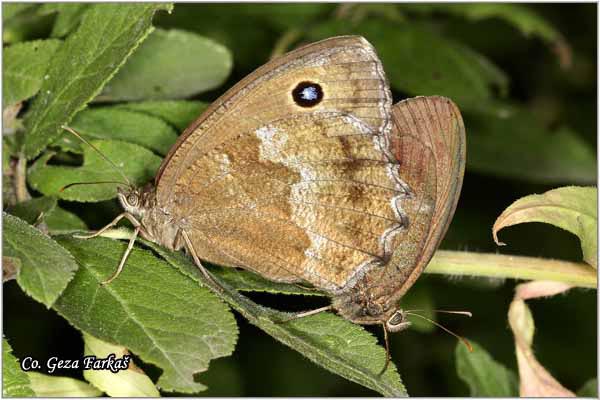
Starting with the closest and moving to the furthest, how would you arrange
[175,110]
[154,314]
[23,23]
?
[154,314]
[175,110]
[23,23]

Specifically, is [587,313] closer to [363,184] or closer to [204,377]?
[204,377]

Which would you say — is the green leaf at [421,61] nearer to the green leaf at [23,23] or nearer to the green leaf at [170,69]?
the green leaf at [170,69]

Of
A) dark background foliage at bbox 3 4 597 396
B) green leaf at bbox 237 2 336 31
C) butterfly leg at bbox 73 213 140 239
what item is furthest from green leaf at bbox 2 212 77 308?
green leaf at bbox 237 2 336 31

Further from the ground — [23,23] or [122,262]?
[23,23]

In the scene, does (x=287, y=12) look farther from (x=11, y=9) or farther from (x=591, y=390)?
(x=591, y=390)

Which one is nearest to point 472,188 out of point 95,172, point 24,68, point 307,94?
point 307,94

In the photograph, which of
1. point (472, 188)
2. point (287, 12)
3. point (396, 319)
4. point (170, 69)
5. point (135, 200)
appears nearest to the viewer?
point (135, 200)
